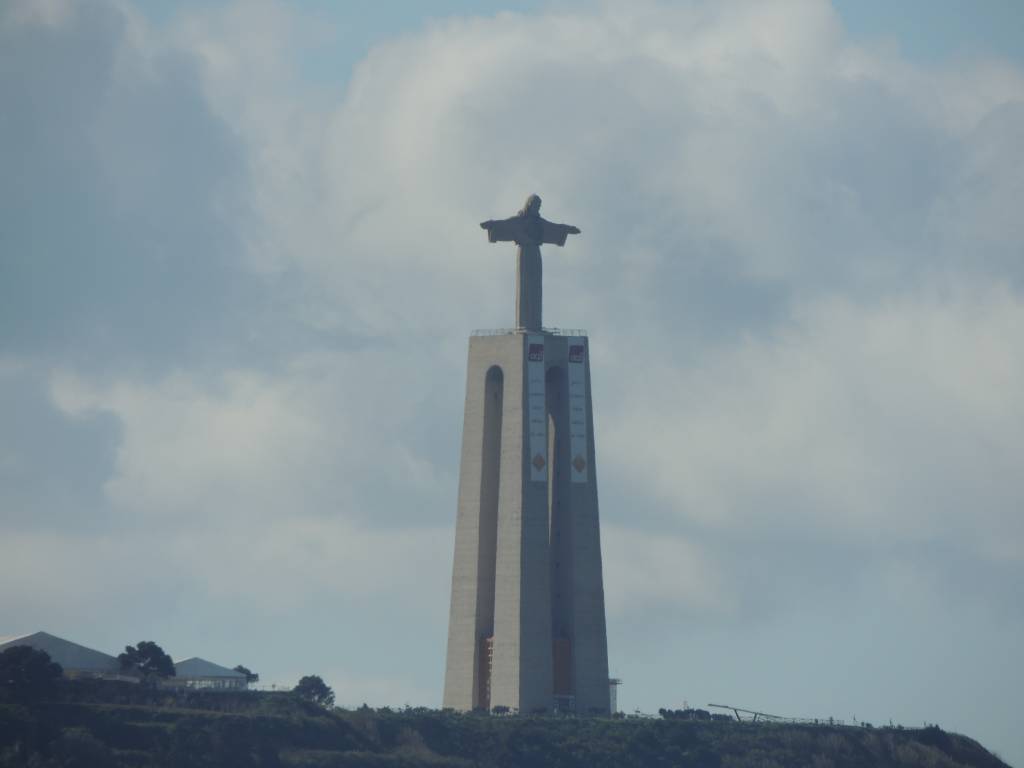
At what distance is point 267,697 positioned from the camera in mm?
99500

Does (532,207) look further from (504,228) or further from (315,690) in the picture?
(315,690)

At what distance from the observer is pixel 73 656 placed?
98375mm

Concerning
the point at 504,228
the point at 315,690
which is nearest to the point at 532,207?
the point at 504,228

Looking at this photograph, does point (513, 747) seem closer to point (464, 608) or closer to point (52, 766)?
point (464, 608)

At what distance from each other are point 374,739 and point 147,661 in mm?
13014

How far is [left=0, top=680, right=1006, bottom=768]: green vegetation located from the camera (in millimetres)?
86688

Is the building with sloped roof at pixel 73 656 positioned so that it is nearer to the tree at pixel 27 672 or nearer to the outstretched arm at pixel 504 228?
the tree at pixel 27 672

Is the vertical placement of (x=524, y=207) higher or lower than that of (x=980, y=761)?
higher

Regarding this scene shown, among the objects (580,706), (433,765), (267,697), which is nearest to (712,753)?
(580,706)

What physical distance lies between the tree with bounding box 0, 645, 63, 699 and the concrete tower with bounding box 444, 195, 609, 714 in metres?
25.9

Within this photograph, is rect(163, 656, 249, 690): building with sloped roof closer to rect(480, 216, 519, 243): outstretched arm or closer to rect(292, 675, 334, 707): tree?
rect(292, 675, 334, 707): tree

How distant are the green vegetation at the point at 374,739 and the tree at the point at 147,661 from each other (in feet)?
11.8

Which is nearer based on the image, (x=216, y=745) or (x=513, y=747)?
(x=216, y=745)

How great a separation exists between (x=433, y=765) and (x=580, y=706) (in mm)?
14815
